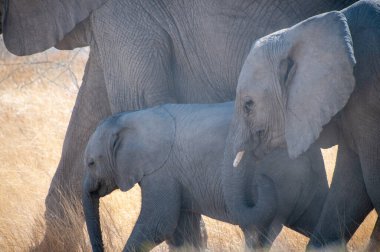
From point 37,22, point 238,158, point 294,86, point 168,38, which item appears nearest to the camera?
point 294,86

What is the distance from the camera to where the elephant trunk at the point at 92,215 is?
239 inches

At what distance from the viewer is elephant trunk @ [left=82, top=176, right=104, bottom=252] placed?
19.9 feet

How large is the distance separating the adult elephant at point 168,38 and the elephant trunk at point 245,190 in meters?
1.02

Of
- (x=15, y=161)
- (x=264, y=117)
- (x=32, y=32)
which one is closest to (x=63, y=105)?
(x=15, y=161)

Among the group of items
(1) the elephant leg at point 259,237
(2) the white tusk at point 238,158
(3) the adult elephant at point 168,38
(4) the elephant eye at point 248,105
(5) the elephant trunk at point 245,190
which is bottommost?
(1) the elephant leg at point 259,237

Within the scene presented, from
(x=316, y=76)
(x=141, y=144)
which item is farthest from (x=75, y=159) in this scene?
(x=316, y=76)

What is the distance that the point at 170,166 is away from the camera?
5879mm

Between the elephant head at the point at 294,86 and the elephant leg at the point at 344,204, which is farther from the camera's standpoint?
the elephant leg at the point at 344,204

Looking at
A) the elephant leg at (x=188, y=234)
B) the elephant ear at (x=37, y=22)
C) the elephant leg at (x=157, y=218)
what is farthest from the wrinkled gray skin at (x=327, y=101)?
the elephant ear at (x=37, y=22)

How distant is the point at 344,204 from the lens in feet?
17.6

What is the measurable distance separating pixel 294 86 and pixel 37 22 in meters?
2.31

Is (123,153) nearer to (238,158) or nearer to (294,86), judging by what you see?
(238,158)

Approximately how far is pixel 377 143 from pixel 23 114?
6.70m

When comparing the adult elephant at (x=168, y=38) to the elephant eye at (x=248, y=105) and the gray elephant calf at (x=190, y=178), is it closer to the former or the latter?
the gray elephant calf at (x=190, y=178)
